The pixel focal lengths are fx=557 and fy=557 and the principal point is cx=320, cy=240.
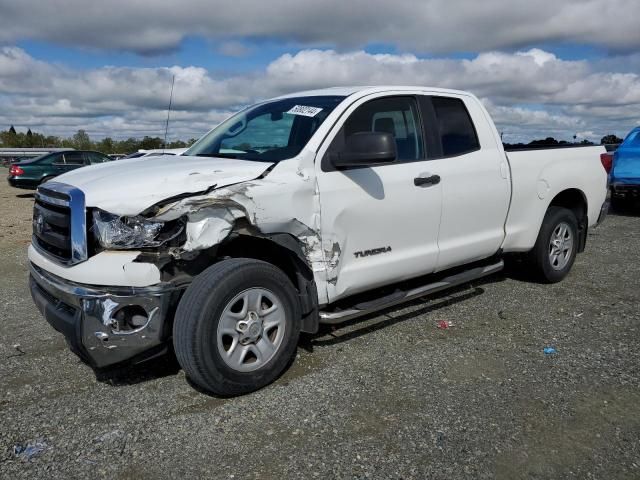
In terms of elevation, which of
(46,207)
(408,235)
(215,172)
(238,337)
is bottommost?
(238,337)

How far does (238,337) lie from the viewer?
3.35 metres

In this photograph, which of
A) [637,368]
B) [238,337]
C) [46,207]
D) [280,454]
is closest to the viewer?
[280,454]

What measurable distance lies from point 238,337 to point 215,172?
3.31 ft

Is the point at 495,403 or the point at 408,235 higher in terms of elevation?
the point at 408,235

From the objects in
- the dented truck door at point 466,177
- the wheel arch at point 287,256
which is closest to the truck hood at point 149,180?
the wheel arch at point 287,256

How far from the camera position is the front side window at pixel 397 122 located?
4148 mm

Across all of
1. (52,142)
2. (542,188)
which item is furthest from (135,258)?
(52,142)

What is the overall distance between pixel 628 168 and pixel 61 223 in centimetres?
1077

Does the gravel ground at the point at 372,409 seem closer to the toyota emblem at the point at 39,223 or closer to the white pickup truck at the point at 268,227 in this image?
the white pickup truck at the point at 268,227

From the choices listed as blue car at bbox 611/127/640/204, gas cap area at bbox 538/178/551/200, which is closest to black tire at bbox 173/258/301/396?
gas cap area at bbox 538/178/551/200

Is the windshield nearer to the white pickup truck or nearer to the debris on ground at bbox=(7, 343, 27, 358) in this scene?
the white pickup truck

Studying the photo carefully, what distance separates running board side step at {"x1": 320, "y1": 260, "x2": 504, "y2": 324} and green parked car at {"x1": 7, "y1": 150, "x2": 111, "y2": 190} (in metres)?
14.5

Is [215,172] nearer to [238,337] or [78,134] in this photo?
[238,337]

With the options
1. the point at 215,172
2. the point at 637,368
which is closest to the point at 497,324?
the point at 637,368
